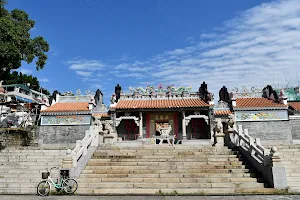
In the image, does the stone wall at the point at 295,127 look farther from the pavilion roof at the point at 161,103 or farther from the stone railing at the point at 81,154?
the stone railing at the point at 81,154

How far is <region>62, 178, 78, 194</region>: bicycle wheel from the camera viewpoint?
754 centimetres

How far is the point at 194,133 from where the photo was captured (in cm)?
1859

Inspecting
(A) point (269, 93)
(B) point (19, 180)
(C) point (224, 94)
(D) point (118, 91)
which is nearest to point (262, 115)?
(A) point (269, 93)

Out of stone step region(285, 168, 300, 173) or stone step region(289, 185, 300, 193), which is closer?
stone step region(289, 185, 300, 193)

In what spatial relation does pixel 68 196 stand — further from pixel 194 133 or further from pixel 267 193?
pixel 194 133

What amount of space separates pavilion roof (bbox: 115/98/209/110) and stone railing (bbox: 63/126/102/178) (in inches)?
240

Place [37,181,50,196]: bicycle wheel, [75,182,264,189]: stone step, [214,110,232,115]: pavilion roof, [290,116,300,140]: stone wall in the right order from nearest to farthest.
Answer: [37,181,50,196]: bicycle wheel, [75,182,264,189]: stone step, [290,116,300,140]: stone wall, [214,110,232,115]: pavilion roof

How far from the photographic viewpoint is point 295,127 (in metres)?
17.8

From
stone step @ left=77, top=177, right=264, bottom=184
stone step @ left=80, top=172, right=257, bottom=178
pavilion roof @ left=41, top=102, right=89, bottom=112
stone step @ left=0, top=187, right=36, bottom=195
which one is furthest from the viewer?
pavilion roof @ left=41, top=102, right=89, bottom=112

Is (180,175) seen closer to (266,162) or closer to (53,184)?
(266,162)

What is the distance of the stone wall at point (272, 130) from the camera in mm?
17250

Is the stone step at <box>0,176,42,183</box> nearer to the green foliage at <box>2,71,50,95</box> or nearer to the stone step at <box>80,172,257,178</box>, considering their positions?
the stone step at <box>80,172,257,178</box>

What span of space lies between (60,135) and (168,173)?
40.0 ft

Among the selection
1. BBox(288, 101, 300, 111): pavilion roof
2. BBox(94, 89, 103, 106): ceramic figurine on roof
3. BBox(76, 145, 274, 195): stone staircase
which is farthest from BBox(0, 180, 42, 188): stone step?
BBox(288, 101, 300, 111): pavilion roof
